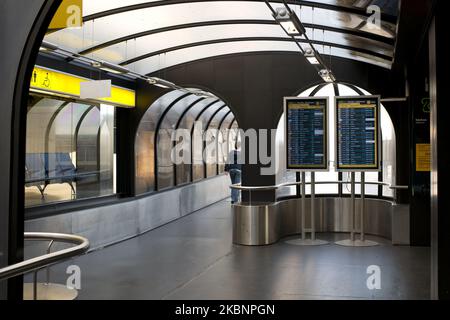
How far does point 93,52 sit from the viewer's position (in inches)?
364

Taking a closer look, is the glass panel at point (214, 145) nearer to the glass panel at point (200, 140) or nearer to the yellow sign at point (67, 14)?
the glass panel at point (200, 140)

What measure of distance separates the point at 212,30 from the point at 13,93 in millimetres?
6374

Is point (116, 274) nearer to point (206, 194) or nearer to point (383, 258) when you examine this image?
point (383, 258)

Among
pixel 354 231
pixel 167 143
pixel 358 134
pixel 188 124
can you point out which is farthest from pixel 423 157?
pixel 188 124

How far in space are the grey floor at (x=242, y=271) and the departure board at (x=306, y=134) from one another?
5.16ft

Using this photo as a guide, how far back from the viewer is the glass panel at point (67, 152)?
8289mm

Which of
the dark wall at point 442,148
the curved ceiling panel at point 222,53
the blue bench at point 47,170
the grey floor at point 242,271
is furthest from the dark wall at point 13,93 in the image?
the curved ceiling panel at point 222,53

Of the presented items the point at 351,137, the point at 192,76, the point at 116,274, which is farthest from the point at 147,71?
the point at 116,274

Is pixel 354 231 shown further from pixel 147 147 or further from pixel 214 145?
pixel 214 145

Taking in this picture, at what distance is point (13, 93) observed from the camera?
3131mm

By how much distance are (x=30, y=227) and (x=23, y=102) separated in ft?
15.6

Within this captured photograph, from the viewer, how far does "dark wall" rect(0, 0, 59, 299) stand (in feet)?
10.2

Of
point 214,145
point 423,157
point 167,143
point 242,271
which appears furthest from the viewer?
point 214,145

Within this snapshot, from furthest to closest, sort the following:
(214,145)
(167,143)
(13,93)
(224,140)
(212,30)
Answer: (224,140) < (214,145) < (167,143) < (212,30) < (13,93)
